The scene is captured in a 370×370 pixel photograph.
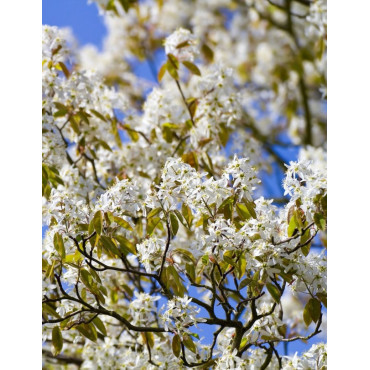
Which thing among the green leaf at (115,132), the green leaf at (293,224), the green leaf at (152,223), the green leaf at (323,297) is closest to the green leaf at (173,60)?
the green leaf at (115,132)

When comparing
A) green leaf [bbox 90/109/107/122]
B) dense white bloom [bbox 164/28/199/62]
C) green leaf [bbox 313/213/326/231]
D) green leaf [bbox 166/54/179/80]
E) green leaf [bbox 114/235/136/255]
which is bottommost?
green leaf [bbox 313/213/326/231]

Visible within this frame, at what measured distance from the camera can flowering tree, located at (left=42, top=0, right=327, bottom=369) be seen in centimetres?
192

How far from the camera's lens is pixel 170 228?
2.05 meters

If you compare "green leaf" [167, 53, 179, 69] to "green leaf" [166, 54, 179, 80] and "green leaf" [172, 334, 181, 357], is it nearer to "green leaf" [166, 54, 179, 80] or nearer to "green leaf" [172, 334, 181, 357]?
"green leaf" [166, 54, 179, 80]

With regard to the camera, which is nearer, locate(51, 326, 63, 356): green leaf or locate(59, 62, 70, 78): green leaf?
locate(51, 326, 63, 356): green leaf

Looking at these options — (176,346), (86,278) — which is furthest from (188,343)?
(86,278)

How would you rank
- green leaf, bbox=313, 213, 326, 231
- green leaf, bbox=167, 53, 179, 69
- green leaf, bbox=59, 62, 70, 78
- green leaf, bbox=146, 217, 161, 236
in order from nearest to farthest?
green leaf, bbox=313, 213, 326, 231, green leaf, bbox=146, 217, 161, 236, green leaf, bbox=59, 62, 70, 78, green leaf, bbox=167, 53, 179, 69

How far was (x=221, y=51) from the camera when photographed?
664 centimetres

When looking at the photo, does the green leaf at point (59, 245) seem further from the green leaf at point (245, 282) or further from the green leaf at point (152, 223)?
the green leaf at point (245, 282)

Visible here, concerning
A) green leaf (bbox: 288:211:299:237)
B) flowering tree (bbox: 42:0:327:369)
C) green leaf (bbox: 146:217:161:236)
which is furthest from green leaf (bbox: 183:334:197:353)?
green leaf (bbox: 288:211:299:237)
